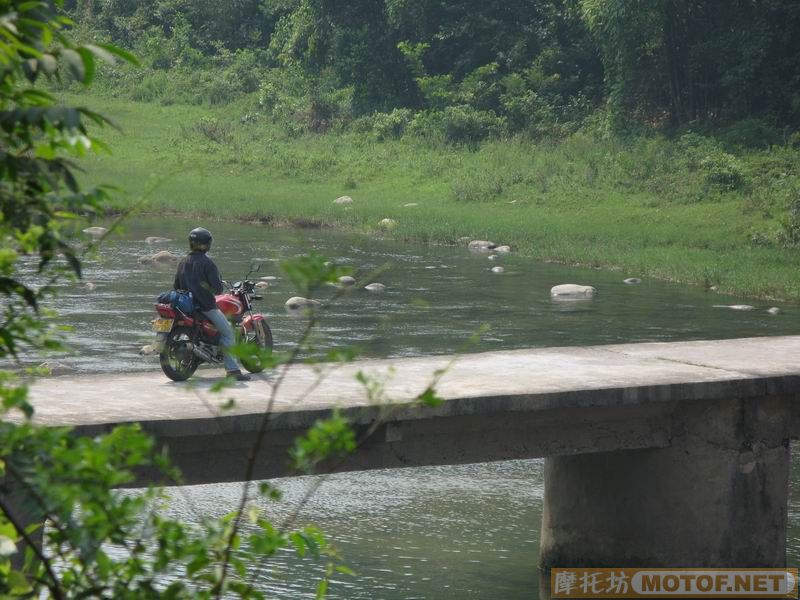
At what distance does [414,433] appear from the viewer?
25.8 feet

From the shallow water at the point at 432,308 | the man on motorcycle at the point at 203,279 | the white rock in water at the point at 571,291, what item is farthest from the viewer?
the white rock in water at the point at 571,291

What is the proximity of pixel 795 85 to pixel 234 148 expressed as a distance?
14550 mm

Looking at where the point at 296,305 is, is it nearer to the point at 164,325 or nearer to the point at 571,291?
the point at 571,291

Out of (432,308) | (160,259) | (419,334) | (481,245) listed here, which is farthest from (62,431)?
(481,245)

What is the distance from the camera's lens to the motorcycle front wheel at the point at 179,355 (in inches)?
354

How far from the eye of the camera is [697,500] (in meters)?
8.57

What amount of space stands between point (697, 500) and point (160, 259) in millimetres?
17110

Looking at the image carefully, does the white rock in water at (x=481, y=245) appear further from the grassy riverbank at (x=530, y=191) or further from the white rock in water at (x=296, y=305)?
the white rock in water at (x=296, y=305)

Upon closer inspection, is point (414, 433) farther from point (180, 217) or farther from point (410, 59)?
point (410, 59)

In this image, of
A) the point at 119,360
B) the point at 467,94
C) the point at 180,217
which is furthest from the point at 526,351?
the point at 467,94

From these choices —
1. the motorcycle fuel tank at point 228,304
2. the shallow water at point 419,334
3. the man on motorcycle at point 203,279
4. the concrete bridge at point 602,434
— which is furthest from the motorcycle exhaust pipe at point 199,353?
the motorcycle fuel tank at point 228,304

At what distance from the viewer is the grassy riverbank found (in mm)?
24859

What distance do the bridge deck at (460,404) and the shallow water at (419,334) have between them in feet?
1.98

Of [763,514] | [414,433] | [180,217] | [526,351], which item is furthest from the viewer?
[180,217]
